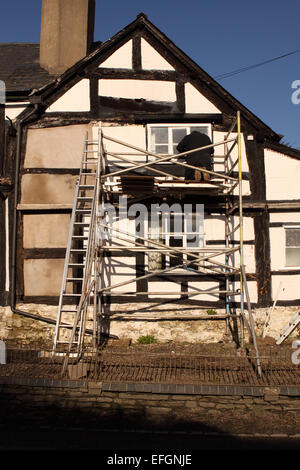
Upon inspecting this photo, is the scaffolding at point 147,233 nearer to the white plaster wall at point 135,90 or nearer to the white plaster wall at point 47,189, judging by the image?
the white plaster wall at point 47,189

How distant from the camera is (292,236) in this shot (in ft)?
33.1

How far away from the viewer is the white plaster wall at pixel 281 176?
1009 cm

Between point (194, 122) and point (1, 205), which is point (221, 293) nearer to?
point (194, 122)

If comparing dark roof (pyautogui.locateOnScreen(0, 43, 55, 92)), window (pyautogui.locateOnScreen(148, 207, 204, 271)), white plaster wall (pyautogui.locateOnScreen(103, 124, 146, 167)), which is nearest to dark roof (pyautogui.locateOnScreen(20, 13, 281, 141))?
dark roof (pyautogui.locateOnScreen(0, 43, 55, 92))

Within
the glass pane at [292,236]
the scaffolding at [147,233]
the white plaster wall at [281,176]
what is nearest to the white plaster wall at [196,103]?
the scaffolding at [147,233]

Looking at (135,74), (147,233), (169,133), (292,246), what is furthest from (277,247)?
(135,74)

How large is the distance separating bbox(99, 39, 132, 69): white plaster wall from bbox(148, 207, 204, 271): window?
392 centimetres

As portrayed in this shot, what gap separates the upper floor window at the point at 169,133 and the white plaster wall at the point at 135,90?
2.35 feet

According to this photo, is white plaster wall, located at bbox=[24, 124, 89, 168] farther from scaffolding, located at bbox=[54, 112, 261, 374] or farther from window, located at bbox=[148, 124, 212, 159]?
window, located at bbox=[148, 124, 212, 159]

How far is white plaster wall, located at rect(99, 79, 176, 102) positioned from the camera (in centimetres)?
Answer: 1027

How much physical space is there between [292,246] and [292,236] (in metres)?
0.25

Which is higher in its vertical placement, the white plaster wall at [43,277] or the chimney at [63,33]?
the chimney at [63,33]

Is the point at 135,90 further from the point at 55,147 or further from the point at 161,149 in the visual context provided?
the point at 55,147

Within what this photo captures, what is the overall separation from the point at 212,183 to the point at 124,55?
406 cm
